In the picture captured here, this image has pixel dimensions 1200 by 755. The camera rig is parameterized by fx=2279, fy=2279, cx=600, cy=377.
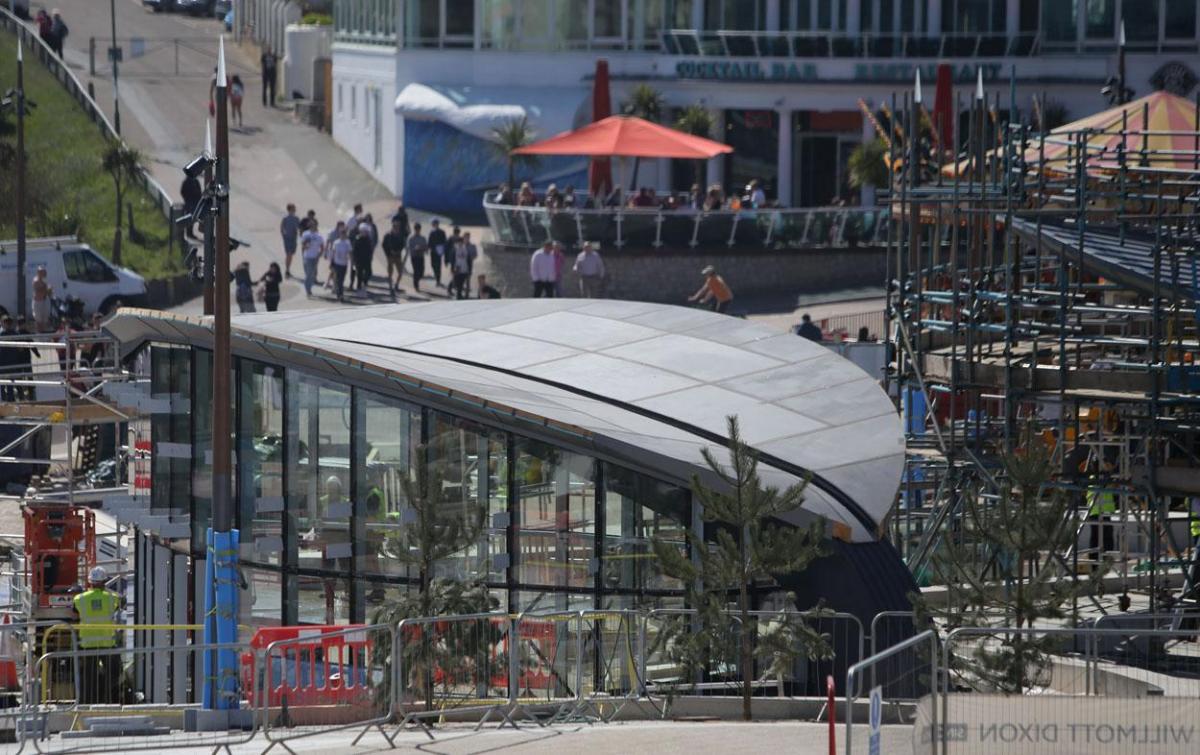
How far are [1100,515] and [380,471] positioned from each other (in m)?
7.75

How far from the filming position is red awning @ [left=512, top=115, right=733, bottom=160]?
45.3 meters

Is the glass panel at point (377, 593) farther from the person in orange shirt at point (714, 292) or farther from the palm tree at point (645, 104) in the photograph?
the palm tree at point (645, 104)

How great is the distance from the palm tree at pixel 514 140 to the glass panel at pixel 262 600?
1049 inches

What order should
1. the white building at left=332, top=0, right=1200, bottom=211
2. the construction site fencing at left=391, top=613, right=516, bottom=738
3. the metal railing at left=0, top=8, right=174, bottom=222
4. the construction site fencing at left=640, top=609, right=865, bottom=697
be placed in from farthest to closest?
1. the metal railing at left=0, top=8, right=174, bottom=222
2. the white building at left=332, top=0, right=1200, bottom=211
3. the construction site fencing at left=640, top=609, right=865, bottom=697
4. the construction site fencing at left=391, top=613, right=516, bottom=738

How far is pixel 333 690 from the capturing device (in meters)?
18.5

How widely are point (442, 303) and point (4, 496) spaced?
760 cm

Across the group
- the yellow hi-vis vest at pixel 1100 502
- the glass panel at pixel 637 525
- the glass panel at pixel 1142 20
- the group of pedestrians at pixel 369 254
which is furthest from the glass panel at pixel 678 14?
the glass panel at pixel 637 525

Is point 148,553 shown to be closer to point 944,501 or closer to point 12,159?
point 944,501

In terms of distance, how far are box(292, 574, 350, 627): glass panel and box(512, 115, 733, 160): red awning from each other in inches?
920

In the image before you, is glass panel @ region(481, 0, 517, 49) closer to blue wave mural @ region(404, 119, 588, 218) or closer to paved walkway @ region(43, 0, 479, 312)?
blue wave mural @ region(404, 119, 588, 218)

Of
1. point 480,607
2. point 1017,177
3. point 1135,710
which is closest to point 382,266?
point 1017,177

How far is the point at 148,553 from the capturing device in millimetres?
25359

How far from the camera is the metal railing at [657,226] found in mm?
44938

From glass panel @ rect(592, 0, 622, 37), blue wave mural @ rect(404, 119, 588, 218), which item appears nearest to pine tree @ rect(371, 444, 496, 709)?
blue wave mural @ rect(404, 119, 588, 218)
